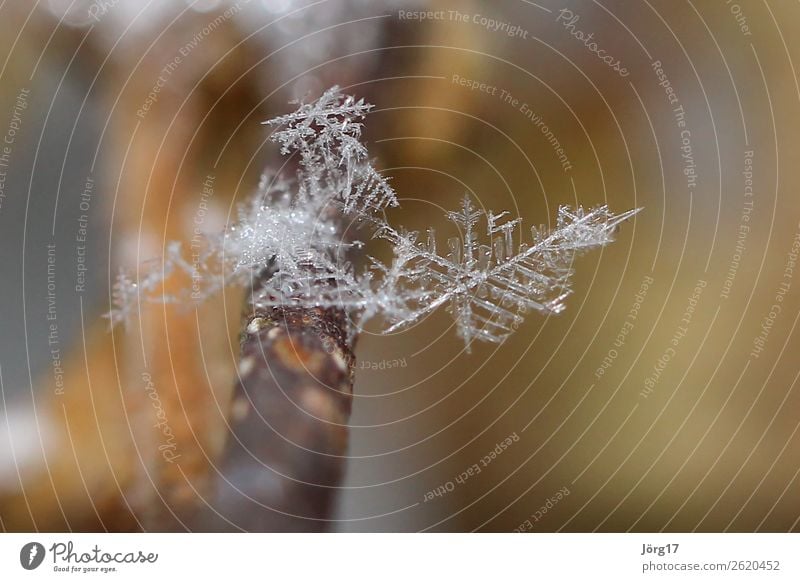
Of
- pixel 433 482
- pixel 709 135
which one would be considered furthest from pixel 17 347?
pixel 709 135

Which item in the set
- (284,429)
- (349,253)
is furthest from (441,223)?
(284,429)

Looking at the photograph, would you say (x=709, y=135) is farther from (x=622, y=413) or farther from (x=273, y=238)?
(x=273, y=238)
